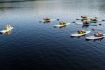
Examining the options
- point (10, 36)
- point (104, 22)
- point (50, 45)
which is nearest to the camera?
point (50, 45)

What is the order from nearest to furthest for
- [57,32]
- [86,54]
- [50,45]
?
1. [86,54]
2. [50,45]
3. [57,32]

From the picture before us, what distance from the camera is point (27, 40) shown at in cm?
6347

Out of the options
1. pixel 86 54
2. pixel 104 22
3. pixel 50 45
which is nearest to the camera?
pixel 86 54

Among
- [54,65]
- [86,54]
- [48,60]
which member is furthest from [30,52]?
[86,54]

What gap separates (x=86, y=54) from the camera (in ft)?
162

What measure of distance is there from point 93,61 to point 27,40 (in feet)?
84.5

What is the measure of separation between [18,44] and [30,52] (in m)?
8.90

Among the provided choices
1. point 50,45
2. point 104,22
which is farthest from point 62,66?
point 104,22

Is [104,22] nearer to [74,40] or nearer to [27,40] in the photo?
[74,40]

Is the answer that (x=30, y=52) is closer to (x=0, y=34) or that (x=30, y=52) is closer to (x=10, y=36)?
(x=10, y=36)

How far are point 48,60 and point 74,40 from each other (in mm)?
18762

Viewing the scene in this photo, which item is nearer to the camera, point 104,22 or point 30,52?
point 30,52

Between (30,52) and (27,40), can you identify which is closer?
(30,52)

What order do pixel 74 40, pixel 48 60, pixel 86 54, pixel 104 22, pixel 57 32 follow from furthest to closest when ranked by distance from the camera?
pixel 104 22 < pixel 57 32 < pixel 74 40 < pixel 86 54 < pixel 48 60
